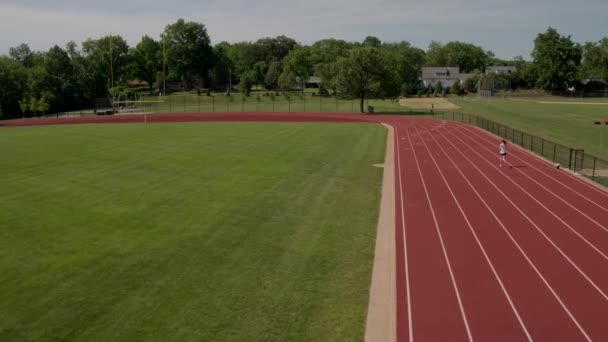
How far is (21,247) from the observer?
1421cm

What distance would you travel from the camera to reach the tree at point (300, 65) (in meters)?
140

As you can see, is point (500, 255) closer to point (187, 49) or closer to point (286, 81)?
point (286, 81)

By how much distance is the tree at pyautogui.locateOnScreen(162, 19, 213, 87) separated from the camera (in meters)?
130

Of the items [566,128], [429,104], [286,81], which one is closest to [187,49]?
[286,81]

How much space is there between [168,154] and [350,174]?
12541 millimetres

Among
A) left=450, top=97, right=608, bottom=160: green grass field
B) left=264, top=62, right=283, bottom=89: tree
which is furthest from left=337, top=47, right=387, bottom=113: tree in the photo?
left=264, top=62, right=283, bottom=89: tree

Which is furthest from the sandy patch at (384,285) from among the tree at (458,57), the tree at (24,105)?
the tree at (458,57)

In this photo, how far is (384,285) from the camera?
1200cm

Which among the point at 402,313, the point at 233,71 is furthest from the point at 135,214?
the point at 233,71

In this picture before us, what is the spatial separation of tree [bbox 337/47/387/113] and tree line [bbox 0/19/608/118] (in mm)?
142

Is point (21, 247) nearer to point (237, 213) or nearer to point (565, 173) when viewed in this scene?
point (237, 213)

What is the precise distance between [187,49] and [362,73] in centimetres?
7556

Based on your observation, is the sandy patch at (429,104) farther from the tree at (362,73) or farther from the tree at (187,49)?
the tree at (187,49)

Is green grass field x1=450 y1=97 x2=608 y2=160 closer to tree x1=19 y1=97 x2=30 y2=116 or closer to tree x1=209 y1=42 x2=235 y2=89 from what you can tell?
tree x1=19 y1=97 x2=30 y2=116
